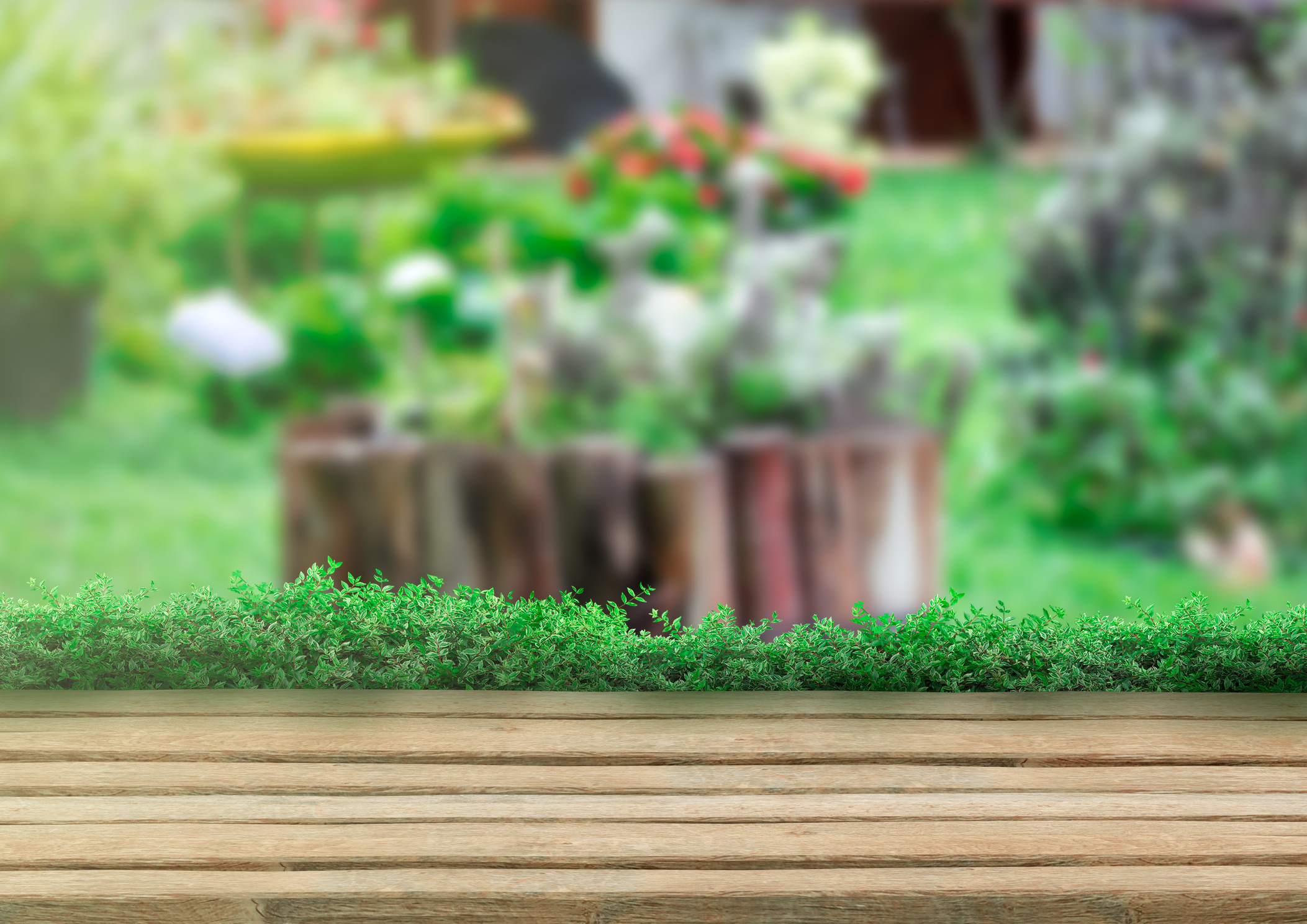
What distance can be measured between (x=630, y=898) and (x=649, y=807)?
0.20m

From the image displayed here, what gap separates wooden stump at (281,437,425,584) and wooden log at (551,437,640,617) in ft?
0.67

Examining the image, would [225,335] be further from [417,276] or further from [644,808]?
[644,808]

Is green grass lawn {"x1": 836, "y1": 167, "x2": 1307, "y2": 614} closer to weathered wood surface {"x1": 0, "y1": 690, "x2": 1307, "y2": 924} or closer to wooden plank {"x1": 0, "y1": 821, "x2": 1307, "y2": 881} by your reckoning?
weathered wood surface {"x1": 0, "y1": 690, "x2": 1307, "y2": 924}

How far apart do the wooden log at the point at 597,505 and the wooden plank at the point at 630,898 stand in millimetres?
668

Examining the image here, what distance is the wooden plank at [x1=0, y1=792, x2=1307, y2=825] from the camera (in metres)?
1.36

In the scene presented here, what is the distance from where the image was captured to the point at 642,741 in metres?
1.58

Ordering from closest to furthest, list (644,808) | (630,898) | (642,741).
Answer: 1. (630,898)
2. (644,808)
3. (642,741)

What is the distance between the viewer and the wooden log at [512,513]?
6.05ft

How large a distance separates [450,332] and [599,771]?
0.72 metres

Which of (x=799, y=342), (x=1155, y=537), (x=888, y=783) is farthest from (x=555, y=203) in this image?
(x=1155, y=537)

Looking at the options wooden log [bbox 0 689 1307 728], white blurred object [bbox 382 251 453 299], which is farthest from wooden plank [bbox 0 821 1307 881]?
white blurred object [bbox 382 251 453 299]

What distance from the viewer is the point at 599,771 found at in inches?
58.7

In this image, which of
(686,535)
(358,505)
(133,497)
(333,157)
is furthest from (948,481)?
(133,497)

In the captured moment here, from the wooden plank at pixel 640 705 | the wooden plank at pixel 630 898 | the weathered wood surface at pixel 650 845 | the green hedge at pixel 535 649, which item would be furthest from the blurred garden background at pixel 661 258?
the wooden plank at pixel 630 898
